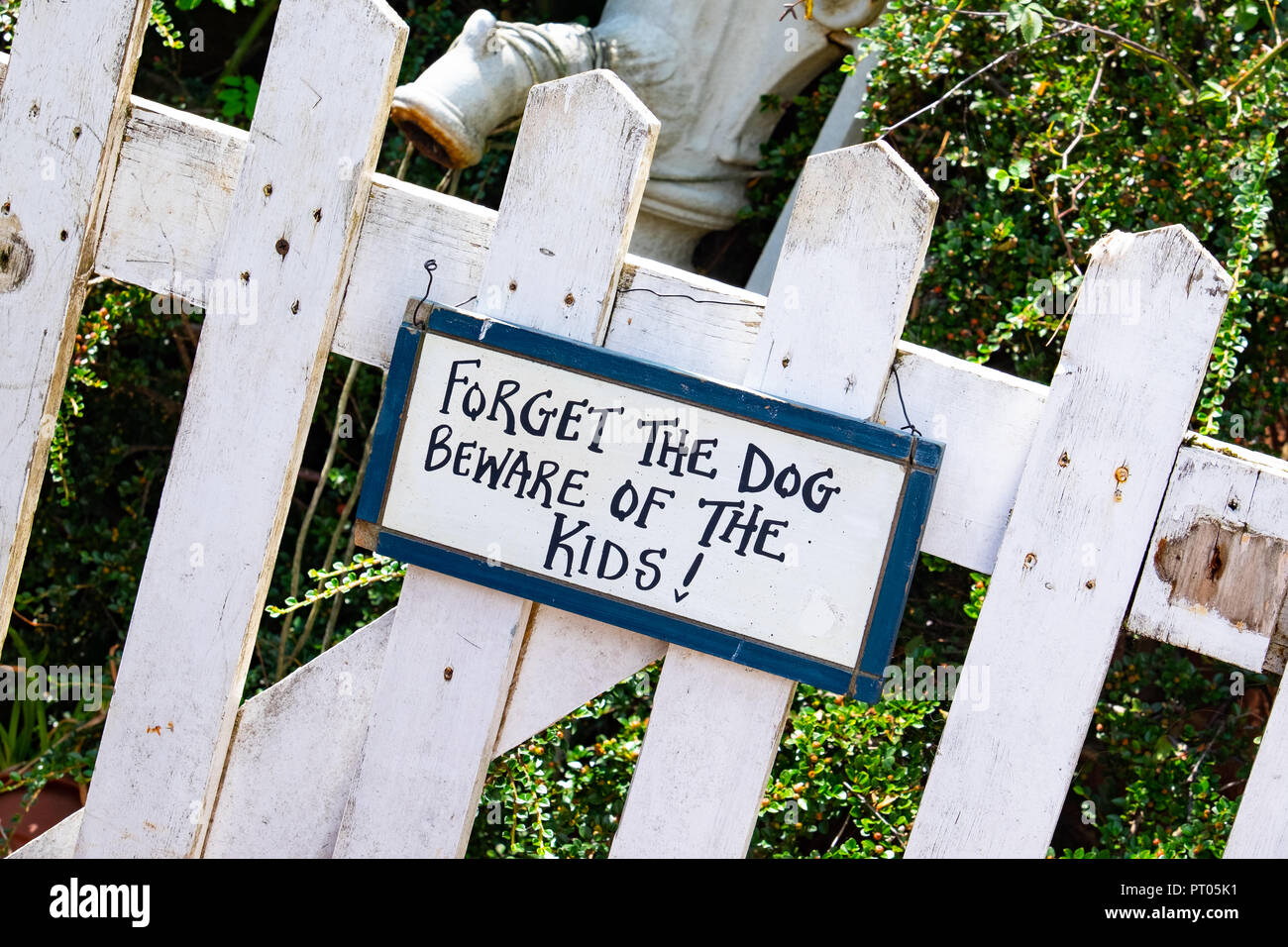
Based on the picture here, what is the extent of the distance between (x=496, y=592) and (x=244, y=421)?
402 mm

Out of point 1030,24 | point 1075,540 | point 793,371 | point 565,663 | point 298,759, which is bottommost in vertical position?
point 298,759

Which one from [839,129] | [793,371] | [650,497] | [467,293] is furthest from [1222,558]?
[839,129]

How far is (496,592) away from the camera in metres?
1.50

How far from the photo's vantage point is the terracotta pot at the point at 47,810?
7.63ft

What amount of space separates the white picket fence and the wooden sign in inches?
2.3

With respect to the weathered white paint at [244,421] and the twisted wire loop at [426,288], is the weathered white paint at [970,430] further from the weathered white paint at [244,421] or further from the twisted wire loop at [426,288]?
the weathered white paint at [244,421]

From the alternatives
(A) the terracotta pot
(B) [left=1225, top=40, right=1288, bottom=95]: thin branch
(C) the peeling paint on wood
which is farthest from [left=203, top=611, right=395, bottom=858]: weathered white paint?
(B) [left=1225, top=40, right=1288, bottom=95]: thin branch

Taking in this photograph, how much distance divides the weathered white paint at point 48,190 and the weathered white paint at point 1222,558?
141 centimetres

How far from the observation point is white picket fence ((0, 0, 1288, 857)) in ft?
4.52

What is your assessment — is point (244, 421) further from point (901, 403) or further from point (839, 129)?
point (839, 129)

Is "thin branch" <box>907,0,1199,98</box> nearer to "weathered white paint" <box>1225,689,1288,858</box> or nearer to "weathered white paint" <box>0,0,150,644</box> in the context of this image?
"weathered white paint" <box>1225,689,1288,858</box>

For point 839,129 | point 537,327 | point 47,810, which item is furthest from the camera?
point 47,810

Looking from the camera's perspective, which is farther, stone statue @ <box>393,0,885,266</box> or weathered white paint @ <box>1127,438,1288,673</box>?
stone statue @ <box>393,0,885,266</box>
